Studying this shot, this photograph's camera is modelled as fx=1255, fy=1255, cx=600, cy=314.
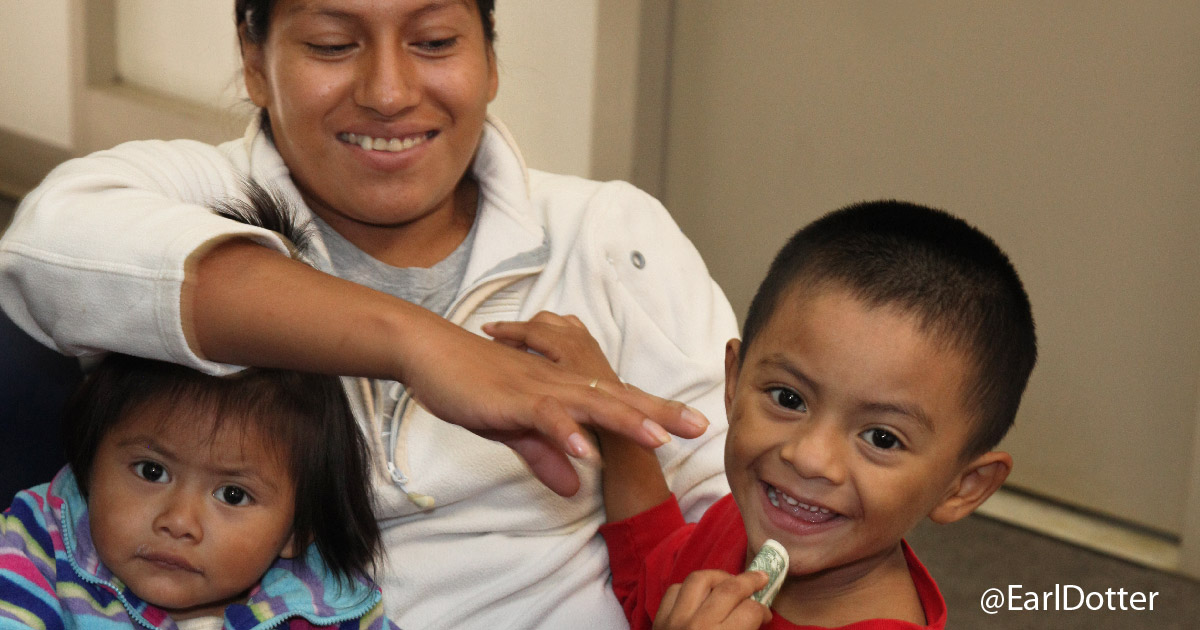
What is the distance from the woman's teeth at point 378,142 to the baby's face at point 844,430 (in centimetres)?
54

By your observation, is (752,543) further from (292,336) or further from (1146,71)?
(1146,71)

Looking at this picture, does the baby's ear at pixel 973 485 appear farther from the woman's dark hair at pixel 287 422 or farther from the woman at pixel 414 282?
the woman's dark hair at pixel 287 422

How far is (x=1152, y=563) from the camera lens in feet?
9.13

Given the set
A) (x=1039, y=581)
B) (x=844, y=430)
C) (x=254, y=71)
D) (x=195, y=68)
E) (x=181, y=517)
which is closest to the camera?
(x=844, y=430)

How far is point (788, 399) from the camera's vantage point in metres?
1.14

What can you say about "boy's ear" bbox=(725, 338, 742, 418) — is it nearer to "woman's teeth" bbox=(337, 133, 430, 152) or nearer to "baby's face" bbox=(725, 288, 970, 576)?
"baby's face" bbox=(725, 288, 970, 576)

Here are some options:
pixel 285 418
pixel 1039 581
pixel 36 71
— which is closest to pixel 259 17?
pixel 285 418

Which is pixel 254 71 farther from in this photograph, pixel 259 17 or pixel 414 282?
pixel 414 282

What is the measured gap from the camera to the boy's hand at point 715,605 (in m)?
1.06

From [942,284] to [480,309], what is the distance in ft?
1.86

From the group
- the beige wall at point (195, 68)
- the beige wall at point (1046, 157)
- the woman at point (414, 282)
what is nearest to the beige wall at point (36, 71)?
the beige wall at point (195, 68)

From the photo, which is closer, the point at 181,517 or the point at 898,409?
the point at 898,409

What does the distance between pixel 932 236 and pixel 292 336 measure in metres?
0.59

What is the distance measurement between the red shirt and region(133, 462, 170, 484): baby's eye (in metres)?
0.49
